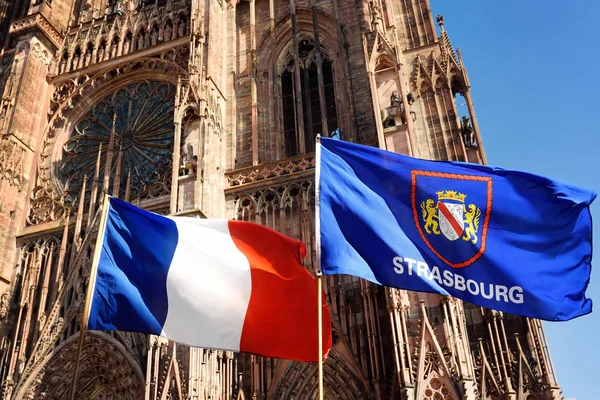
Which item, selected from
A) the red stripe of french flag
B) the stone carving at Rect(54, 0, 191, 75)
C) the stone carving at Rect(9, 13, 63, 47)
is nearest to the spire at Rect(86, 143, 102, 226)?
the stone carving at Rect(54, 0, 191, 75)

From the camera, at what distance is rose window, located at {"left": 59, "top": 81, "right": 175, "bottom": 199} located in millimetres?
20078

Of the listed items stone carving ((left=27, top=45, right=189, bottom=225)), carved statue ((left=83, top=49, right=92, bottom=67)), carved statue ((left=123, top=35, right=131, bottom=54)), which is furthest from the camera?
carved statue ((left=83, top=49, right=92, bottom=67))

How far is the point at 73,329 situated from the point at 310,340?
1011cm

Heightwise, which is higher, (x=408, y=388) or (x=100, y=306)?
(x=100, y=306)

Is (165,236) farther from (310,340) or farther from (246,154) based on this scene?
(246,154)

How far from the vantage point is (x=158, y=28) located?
23.2 m

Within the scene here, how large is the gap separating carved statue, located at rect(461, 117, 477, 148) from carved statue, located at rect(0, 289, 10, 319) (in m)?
14.6

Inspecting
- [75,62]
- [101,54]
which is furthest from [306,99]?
[75,62]

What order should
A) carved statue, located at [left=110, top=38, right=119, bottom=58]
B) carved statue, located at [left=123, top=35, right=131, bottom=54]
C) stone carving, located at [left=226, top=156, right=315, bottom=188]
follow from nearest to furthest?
1. stone carving, located at [left=226, top=156, right=315, bottom=188]
2. carved statue, located at [left=123, top=35, right=131, bottom=54]
3. carved statue, located at [left=110, top=38, right=119, bottom=58]

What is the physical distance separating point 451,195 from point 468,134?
26.1ft

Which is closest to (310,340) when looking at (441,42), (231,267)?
(231,267)

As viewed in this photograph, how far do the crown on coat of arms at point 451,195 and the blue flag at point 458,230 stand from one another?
2 cm

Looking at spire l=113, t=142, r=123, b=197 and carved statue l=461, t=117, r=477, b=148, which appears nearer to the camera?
carved statue l=461, t=117, r=477, b=148

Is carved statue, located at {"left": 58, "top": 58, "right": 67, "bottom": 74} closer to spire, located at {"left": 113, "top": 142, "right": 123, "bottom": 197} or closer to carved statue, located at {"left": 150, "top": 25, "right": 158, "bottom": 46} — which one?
carved statue, located at {"left": 150, "top": 25, "right": 158, "bottom": 46}
